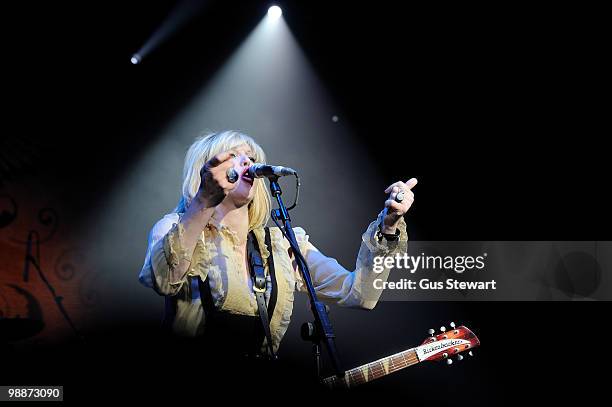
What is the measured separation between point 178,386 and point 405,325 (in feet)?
7.14

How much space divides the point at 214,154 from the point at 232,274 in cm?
57

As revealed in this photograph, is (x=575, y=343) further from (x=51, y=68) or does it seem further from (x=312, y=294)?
(x=51, y=68)

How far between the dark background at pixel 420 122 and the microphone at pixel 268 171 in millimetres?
1886

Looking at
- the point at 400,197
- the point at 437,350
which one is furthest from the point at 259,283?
the point at 437,350

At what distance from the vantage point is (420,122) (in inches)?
151

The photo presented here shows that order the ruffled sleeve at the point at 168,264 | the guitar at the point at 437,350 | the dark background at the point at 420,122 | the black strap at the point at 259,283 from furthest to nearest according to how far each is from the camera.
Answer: the dark background at the point at 420,122 → the guitar at the point at 437,350 → the black strap at the point at 259,283 → the ruffled sleeve at the point at 168,264

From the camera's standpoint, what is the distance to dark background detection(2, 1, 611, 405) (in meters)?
3.25

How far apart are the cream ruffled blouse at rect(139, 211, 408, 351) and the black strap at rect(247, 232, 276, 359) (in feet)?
0.10

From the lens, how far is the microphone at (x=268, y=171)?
1689 millimetres

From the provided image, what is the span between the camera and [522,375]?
3.42 m

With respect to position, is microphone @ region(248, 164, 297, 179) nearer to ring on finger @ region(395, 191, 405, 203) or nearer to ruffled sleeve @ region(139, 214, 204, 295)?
ruffled sleeve @ region(139, 214, 204, 295)

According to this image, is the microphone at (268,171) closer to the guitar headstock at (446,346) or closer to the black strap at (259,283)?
the black strap at (259,283)

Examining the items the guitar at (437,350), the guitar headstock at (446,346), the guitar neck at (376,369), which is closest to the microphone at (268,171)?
the guitar neck at (376,369)

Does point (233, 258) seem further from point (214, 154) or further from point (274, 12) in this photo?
point (274, 12)
